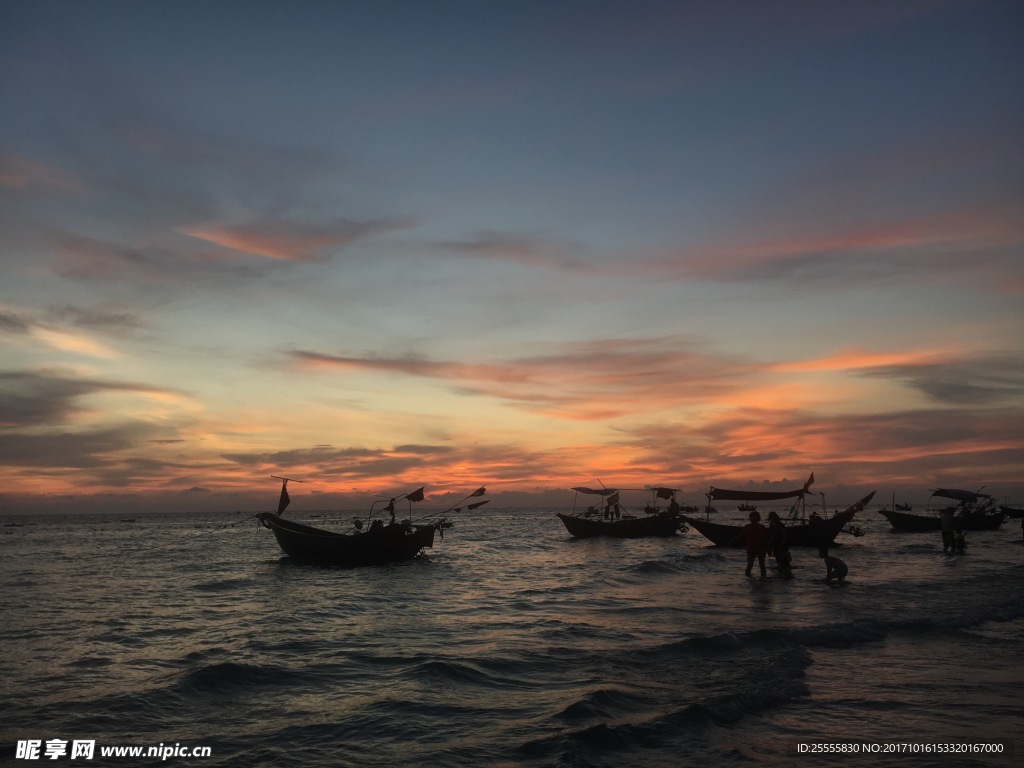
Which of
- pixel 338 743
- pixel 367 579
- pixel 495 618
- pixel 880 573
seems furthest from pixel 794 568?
pixel 338 743

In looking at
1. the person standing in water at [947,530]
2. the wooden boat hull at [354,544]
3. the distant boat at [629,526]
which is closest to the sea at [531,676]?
the wooden boat hull at [354,544]

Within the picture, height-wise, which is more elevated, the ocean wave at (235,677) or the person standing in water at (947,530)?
the person standing in water at (947,530)

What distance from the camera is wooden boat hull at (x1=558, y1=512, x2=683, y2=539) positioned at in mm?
54344

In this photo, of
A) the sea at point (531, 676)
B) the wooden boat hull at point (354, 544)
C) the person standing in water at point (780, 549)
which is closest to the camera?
the sea at point (531, 676)

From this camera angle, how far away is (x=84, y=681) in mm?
11766

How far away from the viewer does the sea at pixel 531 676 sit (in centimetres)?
805

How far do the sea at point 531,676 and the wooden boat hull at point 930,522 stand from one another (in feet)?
121

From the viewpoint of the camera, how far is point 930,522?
186ft

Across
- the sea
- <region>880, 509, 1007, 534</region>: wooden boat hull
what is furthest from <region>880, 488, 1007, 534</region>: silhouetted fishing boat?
the sea

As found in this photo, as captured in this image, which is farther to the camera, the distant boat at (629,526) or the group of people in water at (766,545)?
the distant boat at (629,526)

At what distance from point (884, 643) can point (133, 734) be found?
12.6m

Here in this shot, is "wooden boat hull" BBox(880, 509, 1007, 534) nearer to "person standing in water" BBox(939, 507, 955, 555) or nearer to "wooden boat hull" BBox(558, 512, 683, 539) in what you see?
"wooden boat hull" BBox(558, 512, 683, 539)

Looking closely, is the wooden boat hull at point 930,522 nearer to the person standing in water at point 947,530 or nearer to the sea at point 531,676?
the person standing in water at point 947,530

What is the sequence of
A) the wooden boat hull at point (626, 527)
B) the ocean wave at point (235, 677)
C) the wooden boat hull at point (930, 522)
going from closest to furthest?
1. the ocean wave at point (235, 677)
2. the wooden boat hull at point (626, 527)
3. the wooden boat hull at point (930, 522)
